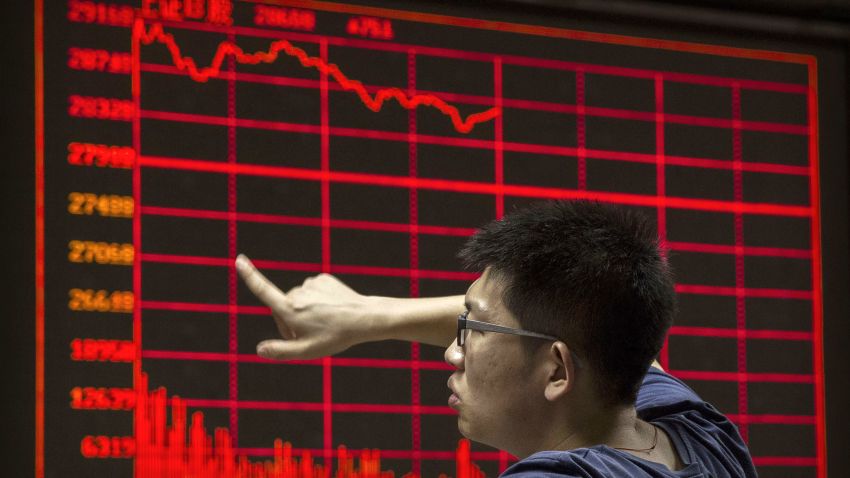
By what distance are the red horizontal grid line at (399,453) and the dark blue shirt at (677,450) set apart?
708mm

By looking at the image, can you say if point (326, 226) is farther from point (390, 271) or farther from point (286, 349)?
point (286, 349)

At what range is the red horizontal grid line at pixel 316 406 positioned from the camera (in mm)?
1996

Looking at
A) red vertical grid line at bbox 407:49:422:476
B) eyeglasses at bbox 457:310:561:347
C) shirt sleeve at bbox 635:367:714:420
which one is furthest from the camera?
red vertical grid line at bbox 407:49:422:476

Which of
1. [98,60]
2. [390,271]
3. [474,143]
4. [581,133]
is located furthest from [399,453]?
[98,60]

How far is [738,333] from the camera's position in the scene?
2.35 m

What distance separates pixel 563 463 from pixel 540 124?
122 cm

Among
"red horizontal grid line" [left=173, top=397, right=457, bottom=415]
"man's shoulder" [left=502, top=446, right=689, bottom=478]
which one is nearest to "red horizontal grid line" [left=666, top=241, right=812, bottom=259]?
"red horizontal grid line" [left=173, top=397, right=457, bottom=415]

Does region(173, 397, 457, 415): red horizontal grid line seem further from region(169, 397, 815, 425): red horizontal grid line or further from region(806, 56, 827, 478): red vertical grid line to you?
region(806, 56, 827, 478): red vertical grid line

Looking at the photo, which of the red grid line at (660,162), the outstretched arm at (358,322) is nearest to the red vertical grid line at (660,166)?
the red grid line at (660,162)

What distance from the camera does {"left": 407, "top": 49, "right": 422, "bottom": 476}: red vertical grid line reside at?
6.95ft

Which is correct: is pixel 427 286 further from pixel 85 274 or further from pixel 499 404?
pixel 499 404

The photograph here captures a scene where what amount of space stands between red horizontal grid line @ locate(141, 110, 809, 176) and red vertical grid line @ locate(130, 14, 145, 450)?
0.09ft

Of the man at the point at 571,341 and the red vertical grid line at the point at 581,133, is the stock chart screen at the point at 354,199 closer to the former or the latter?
the red vertical grid line at the point at 581,133

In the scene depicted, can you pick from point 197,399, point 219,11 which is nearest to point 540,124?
point 219,11
